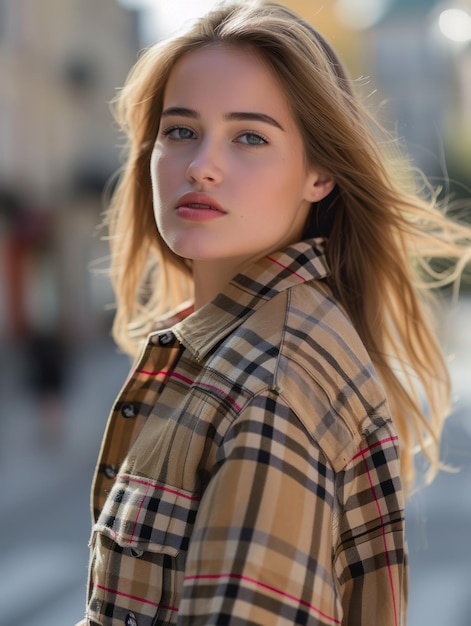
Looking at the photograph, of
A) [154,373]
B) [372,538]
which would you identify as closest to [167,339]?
[154,373]

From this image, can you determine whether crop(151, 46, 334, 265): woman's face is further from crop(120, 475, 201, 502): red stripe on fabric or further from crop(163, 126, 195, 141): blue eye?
crop(120, 475, 201, 502): red stripe on fabric

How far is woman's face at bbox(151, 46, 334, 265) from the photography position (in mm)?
1714

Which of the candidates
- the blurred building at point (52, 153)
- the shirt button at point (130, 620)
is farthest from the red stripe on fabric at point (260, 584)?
the blurred building at point (52, 153)

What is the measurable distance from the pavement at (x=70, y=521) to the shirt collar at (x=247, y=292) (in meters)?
0.87

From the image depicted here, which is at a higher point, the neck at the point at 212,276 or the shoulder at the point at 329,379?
the neck at the point at 212,276

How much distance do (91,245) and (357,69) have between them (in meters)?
10.3

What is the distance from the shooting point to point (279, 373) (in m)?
1.45

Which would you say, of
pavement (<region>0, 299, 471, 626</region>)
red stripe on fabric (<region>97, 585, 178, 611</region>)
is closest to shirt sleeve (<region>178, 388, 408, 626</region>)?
red stripe on fabric (<region>97, 585, 178, 611</region>)

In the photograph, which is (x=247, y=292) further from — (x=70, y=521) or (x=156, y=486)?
(x=70, y=521)

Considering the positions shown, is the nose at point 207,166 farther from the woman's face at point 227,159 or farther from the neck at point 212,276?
the neck at point 212,276

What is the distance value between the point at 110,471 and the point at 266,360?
51 cm

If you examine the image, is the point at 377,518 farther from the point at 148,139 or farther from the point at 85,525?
the point at 85,525

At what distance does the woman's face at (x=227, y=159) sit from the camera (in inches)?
67.5

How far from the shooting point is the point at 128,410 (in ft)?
5.89
